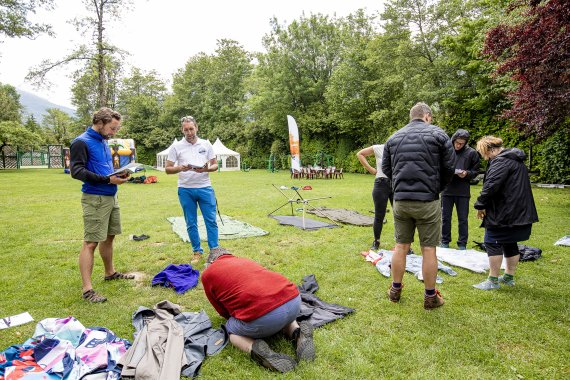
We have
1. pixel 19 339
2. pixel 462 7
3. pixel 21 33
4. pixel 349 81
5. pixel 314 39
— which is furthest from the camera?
pixel 314 39

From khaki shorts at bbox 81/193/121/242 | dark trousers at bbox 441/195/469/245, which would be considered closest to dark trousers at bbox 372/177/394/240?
dark trousers at bbox 441/195/469/245

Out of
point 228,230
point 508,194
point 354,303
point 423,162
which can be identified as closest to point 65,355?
point 354,303

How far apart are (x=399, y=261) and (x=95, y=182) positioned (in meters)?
3.06

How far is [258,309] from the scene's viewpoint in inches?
91.5

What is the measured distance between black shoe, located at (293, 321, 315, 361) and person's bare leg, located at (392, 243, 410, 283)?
3.87ft

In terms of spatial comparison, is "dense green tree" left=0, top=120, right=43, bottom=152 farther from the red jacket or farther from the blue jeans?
the red jacket

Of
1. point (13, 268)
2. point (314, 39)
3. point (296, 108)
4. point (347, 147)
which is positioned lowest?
point (13, 268)

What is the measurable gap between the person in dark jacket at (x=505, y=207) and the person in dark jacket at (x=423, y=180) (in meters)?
0.80

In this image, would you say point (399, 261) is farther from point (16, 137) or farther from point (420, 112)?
point (16, 137)

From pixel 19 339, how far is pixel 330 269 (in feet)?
10.3

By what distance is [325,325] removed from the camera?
9.54ft

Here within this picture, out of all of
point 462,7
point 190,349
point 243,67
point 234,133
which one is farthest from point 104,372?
point 243,67

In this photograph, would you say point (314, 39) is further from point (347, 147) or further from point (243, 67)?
point (243, 67)

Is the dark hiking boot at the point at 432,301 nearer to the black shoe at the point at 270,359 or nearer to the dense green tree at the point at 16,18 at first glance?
the black shoe at the point at 270,359
